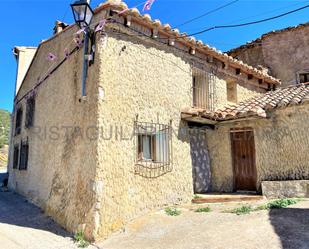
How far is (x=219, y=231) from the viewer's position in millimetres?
5785

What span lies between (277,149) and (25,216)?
8.24 metres

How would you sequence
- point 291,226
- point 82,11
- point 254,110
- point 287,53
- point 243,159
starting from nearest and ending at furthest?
point 291,226, point 82,11, point 254,110, point 243,159, point 287,53

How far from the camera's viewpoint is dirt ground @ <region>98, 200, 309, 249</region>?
202 inches

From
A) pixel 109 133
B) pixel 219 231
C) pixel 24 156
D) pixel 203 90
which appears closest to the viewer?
pixel 219 231

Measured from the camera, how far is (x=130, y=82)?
7574 mm

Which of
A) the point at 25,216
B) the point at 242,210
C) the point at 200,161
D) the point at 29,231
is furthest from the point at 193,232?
the point at 25,216

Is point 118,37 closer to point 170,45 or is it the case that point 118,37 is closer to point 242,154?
point 170,45

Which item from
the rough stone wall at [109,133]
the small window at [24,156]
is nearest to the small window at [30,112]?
the small window at [24,156]

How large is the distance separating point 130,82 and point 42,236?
441 cm

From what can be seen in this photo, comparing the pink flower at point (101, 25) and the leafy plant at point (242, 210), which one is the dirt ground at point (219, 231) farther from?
the pink flower at point (101, 25)

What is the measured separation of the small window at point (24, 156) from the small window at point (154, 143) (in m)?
6.62

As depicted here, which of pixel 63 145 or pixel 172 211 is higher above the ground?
pixel 63 145

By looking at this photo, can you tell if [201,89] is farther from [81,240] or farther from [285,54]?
[285,54]

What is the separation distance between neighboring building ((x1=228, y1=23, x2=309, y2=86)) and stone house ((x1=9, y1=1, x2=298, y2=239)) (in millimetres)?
4614
